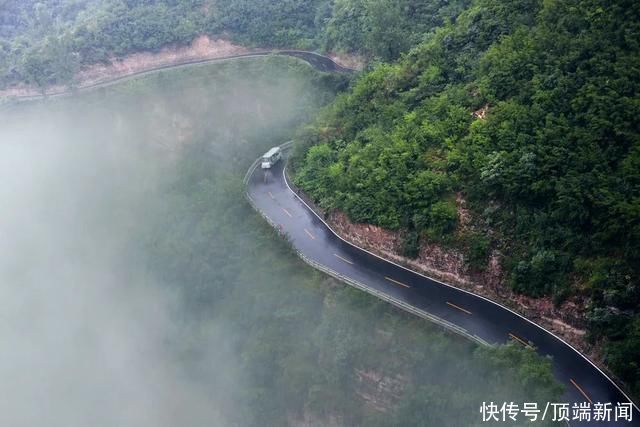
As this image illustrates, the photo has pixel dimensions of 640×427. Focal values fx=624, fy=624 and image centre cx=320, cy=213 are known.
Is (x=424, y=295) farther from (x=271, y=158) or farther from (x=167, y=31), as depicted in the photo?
(x=167, y=31)

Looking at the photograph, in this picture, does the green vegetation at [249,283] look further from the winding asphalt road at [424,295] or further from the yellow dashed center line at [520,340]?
the yellow dashed center line at [520,340]

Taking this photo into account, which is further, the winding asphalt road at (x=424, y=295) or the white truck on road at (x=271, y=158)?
the white truck on road at (x=271, y=158)

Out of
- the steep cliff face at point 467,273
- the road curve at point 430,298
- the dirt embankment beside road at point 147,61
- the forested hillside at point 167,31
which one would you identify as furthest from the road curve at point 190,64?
the steep cliff face at point 467,273

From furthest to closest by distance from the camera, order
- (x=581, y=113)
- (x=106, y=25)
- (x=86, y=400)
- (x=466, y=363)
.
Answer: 1. (x=106, y=25)
2. (x=86, y=400)
3. (x=581, y=113)
4. (x=466, y=363)

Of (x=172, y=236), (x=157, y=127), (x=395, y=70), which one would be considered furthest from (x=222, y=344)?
(x=157, y=127)

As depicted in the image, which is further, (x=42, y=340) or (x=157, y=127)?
(x=157, y=127)

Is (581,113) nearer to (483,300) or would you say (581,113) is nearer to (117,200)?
(483,300)
